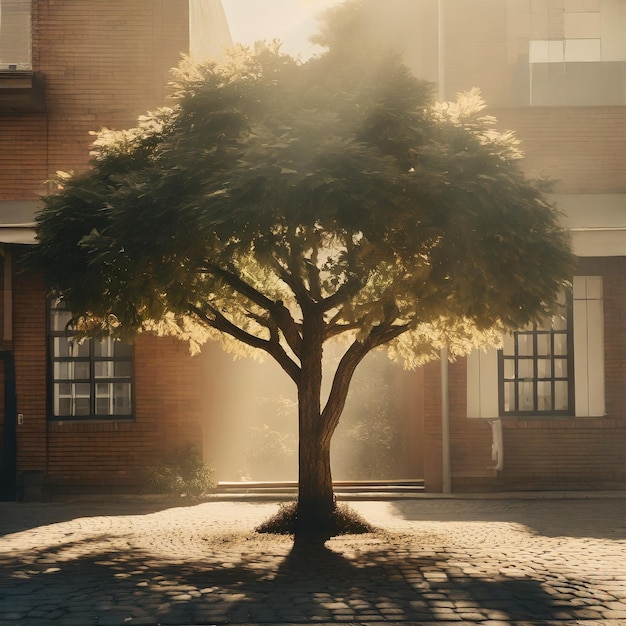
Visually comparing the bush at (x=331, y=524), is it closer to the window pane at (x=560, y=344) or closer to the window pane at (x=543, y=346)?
the window pane at (x=543, y=346)

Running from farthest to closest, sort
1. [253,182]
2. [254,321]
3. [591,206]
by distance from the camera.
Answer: [591,206] → [254,321] → [253,182]

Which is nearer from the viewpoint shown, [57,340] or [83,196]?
[83,196]

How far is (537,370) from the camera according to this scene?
16.4 meters

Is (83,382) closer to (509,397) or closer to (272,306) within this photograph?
(272,306)

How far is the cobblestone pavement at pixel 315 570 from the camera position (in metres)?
7.25

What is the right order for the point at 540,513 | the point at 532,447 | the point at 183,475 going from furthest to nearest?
the point at 532,447
the point at 183,475
the point at 540,513

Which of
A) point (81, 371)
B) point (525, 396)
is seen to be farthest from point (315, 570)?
point (81, 371)

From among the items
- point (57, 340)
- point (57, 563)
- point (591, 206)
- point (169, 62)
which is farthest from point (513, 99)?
point (57, 563)

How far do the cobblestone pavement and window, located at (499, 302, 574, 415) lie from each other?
2.66 m

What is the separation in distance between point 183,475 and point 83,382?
2.19 meters

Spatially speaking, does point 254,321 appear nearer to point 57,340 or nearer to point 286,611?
point 57,340

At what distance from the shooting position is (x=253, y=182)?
30.0ft

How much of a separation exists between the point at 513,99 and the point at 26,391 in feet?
29.0

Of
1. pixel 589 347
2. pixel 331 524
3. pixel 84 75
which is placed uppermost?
pixel 84 75
